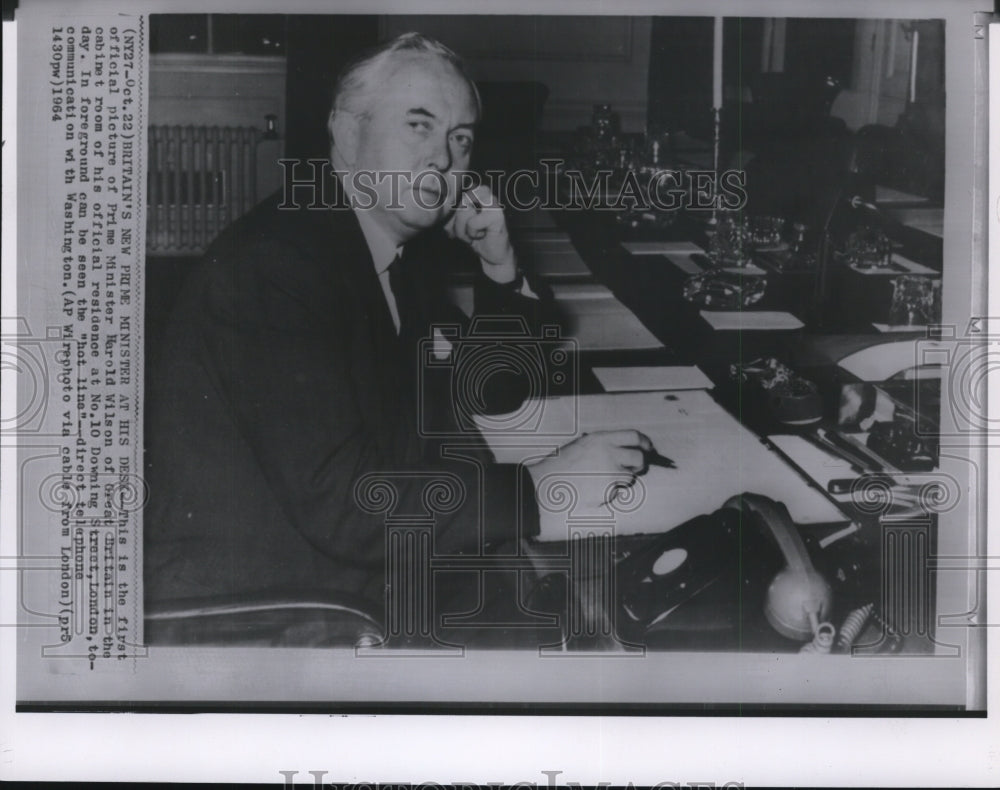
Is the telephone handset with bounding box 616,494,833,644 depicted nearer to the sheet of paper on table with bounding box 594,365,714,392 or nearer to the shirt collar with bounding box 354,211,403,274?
the sheet of paper on table with bounding box 594,365,714,392

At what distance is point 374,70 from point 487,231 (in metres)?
0.32

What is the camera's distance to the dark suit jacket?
1909mm

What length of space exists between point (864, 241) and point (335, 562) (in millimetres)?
1020

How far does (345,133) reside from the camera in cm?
190

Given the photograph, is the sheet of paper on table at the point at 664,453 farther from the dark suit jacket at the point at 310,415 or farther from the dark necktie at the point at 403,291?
the dark necktie at the point at 403,291

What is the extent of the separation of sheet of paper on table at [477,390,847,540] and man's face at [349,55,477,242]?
1.30ft

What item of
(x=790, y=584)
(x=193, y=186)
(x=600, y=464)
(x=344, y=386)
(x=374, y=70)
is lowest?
(x=790, y=584)

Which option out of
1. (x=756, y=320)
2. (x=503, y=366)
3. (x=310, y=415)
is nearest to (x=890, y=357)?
(x=756, y=320)

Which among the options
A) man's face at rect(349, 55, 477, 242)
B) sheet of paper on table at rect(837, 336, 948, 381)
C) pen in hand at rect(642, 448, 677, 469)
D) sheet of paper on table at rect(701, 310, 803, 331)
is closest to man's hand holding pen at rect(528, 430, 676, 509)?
pen in hand at rect(642, 448, 677, 469)

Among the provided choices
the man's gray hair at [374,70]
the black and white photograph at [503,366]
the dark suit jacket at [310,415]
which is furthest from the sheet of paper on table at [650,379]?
the man's gray hair at [374,70]

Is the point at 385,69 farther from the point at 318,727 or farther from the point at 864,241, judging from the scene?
the point at 318,727

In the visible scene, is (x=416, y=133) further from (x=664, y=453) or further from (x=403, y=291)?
(x=664, y=453)

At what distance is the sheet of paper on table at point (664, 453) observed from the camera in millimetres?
1912

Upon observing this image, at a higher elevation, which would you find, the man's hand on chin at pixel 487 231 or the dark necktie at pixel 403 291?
the man's hand on chin at pixel 487 231
